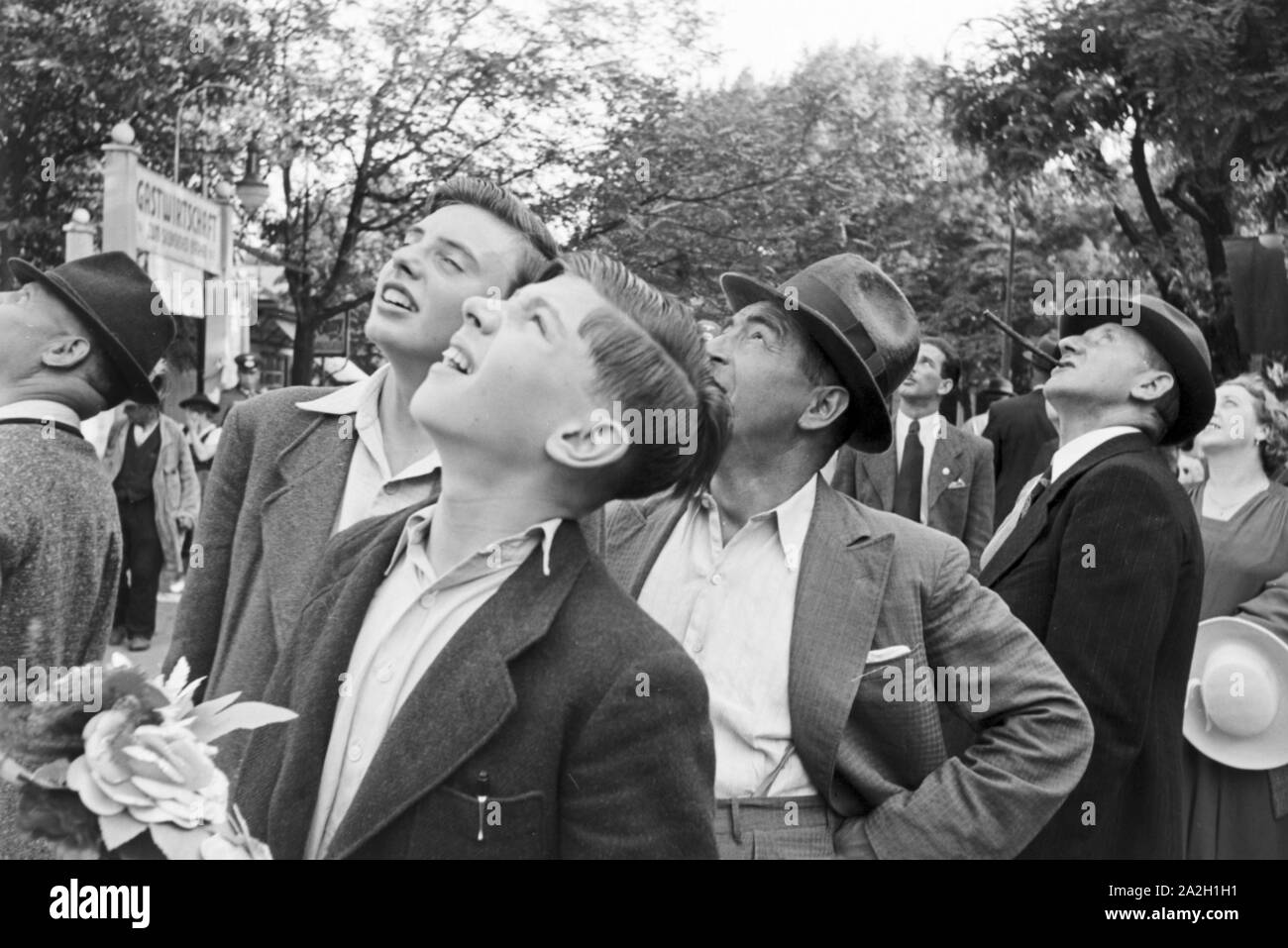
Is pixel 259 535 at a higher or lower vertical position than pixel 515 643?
higher

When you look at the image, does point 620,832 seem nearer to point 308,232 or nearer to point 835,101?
point 308,232

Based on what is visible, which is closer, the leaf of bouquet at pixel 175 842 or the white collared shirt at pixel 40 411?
the leaf of bouquet at pixel 175 842

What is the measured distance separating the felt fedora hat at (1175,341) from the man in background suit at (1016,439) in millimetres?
3744

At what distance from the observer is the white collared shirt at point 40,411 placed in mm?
2807

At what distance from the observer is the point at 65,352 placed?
292 cm

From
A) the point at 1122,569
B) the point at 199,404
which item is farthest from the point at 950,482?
the point at 199,404

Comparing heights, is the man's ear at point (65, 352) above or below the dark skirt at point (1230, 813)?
above

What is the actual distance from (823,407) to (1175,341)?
1288mm

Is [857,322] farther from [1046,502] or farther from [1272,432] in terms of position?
[1272,432]

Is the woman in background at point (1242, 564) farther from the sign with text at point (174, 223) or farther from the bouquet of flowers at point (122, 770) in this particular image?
the sign with text at point (174, 223)

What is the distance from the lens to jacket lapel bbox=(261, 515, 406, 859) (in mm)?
1754

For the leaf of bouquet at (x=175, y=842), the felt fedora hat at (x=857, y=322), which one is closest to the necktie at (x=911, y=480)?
the felt fedora hat at (x=857, y=322)

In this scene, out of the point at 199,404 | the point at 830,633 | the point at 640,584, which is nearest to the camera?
the point at 830,633
